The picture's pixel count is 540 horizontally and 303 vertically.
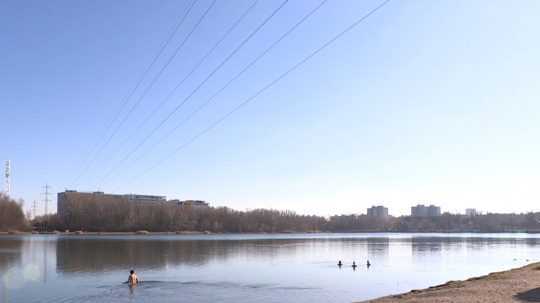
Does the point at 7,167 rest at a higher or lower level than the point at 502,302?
higher

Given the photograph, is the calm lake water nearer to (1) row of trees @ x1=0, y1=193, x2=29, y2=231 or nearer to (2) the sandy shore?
(2) the sandy shore

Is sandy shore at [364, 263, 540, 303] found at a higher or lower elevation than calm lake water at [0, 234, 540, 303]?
higher

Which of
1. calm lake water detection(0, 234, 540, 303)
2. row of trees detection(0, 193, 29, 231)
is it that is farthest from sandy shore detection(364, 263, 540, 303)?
row of trees detection(0, 193, 29, 231)

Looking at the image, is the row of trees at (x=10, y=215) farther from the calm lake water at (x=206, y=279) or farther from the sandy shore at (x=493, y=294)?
the sandy shore at (x=493, y=294)

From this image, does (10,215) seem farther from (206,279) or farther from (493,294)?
(493,294)

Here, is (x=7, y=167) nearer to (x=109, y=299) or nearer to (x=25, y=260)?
(x=25, y=260)

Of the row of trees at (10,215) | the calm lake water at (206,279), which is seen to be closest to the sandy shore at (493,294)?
the calm lake water at (206,279)

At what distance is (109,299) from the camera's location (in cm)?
3559

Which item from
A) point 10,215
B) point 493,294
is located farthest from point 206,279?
point 10,215

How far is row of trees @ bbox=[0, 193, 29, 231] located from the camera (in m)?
168

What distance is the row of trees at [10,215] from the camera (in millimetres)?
168000

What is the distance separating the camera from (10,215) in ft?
560

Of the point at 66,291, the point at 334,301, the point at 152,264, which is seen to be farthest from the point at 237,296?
the point at 152,264

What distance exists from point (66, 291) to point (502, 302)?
1147 inches
